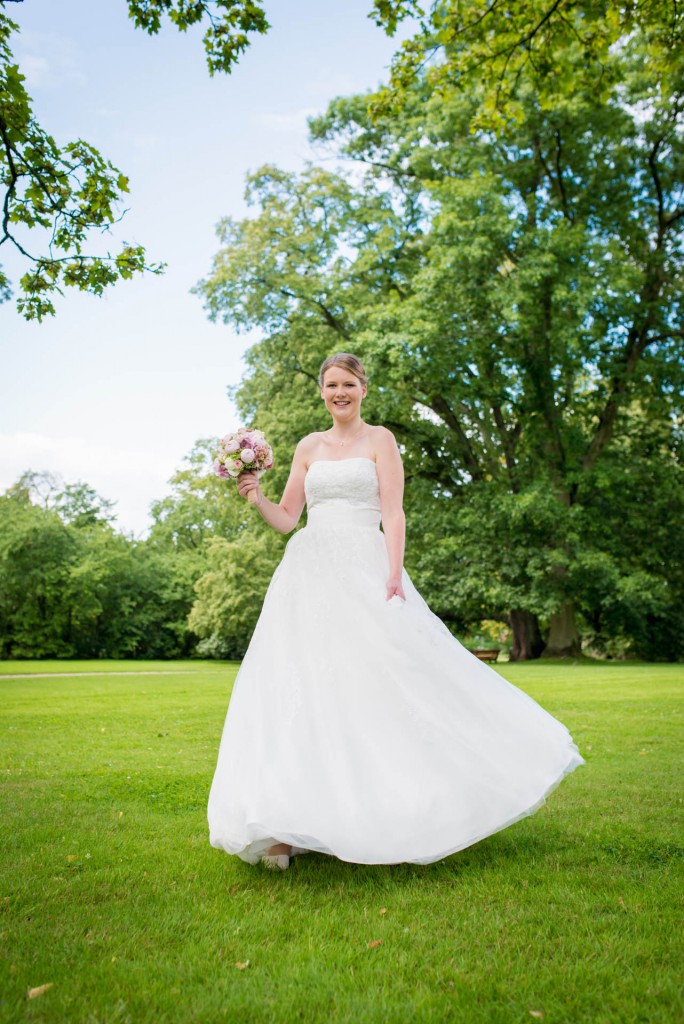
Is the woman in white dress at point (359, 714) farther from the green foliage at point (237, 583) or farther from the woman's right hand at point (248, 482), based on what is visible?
the green foliage at point (237, 583)

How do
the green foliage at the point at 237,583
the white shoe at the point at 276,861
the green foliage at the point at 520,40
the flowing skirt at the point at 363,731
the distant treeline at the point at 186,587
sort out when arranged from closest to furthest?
the flowing skirt at the point at 363,731
the white shoe at the point at 276,861
the green foliage at the point at 520,40
the distant treeline at the point at 186,587
the green foliage at the point at 237,583

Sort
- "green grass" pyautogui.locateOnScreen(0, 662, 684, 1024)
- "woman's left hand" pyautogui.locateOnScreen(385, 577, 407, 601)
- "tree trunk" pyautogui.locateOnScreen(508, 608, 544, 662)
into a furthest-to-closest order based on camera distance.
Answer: "tree trunk" pyautogui.locateOnScreen(508, 608, 544, 662) < "woman's left hand" pyautogui.locateOnScreen(385, 577, 407, 601) < "green grass" pyautogui.locateOnScreen(0, 662, 684, 1024)

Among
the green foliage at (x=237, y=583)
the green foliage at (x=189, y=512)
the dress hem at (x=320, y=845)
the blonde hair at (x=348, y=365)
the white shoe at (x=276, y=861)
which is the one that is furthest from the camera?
the green foliage at (x=189, y=512)

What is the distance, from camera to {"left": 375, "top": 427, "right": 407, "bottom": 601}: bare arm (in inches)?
177

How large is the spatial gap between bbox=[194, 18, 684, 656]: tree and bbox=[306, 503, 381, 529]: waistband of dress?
15863 millimetres

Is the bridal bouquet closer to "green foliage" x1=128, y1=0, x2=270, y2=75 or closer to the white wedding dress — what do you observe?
the white wedding dress

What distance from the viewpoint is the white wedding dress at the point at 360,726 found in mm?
3789

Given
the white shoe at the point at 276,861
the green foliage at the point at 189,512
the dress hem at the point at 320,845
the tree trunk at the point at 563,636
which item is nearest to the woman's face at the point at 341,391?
the dress hem at the point at 320,845

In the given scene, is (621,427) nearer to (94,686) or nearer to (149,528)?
(94,686)

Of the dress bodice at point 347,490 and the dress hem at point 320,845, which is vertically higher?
the dress bodice at point 347,490

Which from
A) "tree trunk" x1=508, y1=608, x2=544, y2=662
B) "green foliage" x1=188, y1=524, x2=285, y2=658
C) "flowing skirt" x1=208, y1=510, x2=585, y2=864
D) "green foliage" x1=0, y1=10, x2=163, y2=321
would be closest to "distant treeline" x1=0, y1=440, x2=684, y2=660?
"green foliage" x1=188, y1=524, x2=285, y2=658

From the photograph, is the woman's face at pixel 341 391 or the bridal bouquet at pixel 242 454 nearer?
the bridal bouquet at pixel 242 454

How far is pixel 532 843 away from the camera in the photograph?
15.4 ft

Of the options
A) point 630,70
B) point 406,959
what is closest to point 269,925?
point 406,959
